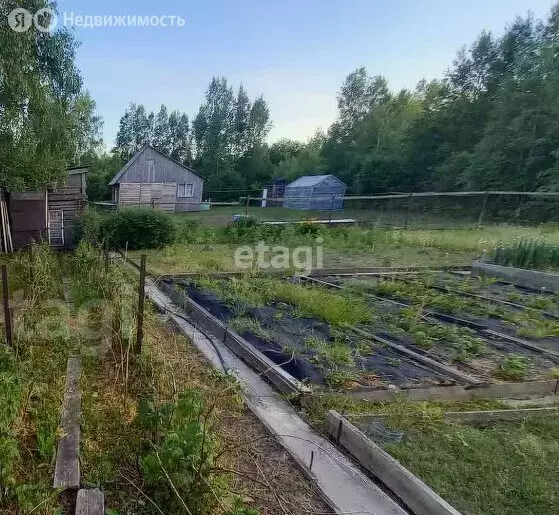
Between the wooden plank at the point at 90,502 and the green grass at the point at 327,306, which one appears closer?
the wooden plank at the point at 90,502

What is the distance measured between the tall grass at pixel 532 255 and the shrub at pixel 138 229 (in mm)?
6793

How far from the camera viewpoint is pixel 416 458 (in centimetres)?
185

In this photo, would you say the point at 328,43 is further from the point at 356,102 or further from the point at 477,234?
the point at 356,102

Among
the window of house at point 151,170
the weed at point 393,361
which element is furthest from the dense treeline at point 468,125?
the weed at point 393,361

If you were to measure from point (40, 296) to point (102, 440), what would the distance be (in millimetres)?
3014

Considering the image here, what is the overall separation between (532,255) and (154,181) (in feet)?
67.2

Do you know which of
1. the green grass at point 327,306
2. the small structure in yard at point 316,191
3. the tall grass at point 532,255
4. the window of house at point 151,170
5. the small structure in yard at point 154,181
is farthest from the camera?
the small structure in yard at point 316,191

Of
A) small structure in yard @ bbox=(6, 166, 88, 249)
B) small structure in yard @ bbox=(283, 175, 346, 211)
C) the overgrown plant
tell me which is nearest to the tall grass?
the overgrown plant

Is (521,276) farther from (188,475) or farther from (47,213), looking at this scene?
(47,213)

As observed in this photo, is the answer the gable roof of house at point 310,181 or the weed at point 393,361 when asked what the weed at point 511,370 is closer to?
the weed at point 393,361

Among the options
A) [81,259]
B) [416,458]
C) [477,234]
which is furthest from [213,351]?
[477,234]

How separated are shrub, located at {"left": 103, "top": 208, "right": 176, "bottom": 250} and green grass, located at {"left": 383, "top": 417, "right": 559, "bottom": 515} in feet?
25.5

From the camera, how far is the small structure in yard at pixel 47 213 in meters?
8.77

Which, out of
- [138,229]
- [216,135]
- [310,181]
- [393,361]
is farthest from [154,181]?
[393,361]
